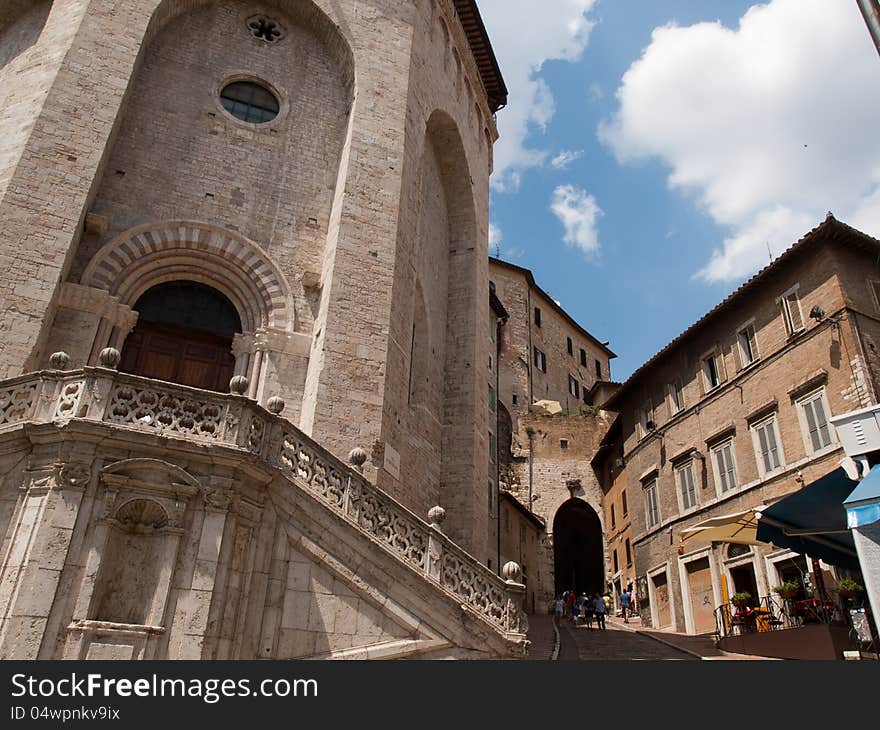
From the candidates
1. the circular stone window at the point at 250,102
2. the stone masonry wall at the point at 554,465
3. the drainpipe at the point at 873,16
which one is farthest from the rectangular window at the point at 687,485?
the drainpipe at the point at 873,16

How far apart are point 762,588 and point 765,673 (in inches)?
551

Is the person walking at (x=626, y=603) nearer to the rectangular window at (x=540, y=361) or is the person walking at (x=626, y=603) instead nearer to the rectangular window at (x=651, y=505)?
the rectangular window at (x=651, y=505)

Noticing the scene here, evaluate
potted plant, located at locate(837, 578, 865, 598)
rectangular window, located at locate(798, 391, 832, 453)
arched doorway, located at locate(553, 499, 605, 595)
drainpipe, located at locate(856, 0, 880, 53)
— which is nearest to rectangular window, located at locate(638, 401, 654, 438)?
rectangular window, located at locate(798, 391, 832, 453)

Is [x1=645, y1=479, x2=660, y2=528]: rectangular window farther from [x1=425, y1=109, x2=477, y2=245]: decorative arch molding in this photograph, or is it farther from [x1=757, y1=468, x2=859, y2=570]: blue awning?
[x1=757, y1=468, x2=859, y2=570]: blue awning

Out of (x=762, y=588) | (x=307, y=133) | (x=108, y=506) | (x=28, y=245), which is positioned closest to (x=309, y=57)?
(x=307, y=133)

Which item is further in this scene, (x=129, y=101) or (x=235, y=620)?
(x=129, y=101)

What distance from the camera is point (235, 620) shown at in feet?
27.2

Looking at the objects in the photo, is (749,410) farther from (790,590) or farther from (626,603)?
(626,603)

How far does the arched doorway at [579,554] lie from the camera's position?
131ft

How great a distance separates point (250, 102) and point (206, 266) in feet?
14.8

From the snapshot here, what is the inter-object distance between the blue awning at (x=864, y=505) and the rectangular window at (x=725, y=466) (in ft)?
38.1

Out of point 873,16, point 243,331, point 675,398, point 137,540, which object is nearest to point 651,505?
point 675,398

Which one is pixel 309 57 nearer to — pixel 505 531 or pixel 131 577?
pixel 131 577

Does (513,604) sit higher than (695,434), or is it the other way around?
(695,434)
